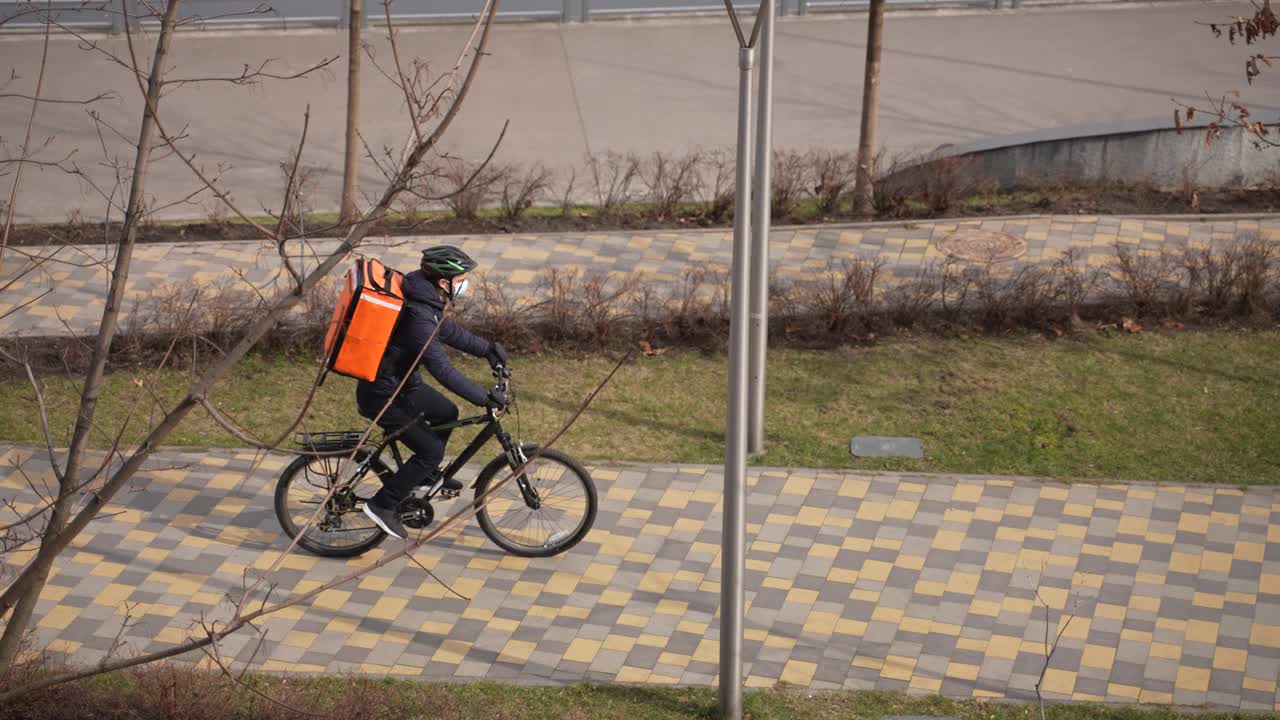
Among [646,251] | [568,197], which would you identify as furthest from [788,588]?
[568,197]

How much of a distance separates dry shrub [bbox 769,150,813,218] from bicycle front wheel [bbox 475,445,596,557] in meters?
5.72

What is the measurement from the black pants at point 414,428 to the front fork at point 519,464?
1.03ft

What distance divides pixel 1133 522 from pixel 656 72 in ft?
37.4

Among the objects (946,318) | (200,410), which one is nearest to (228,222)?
(200,410)

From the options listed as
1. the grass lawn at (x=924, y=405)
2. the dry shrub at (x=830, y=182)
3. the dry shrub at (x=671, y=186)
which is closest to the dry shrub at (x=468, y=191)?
the dry shrub at (x=671, y=186)

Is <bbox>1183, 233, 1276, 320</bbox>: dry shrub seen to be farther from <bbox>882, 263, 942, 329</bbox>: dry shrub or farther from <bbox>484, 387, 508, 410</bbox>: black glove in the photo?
<bbox>484, 387, 508, 410</bbox>: black glove

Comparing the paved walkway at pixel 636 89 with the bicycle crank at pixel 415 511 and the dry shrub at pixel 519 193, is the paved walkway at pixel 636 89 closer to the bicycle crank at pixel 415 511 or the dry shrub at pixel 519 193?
the dry shrub at pixel 519 193

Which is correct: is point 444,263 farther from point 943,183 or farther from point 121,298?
point 943,183

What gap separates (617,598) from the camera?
28.6 ft

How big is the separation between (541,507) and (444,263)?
164cm

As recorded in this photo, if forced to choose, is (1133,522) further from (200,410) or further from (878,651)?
(200,410)

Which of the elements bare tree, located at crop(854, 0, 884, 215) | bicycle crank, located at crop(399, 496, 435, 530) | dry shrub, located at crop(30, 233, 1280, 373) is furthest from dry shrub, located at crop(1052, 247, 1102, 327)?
bicycle crank, located at crop(399, 496, 435, 530)

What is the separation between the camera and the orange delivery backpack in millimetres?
7977

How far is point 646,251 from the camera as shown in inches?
530
